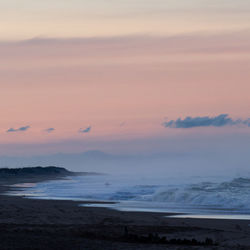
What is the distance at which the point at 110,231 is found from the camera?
60.6ft

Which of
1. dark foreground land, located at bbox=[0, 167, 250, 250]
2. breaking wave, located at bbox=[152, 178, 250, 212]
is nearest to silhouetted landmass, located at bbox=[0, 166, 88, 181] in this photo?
breaking wave, located at bbox=[152, 178, 250, 212]

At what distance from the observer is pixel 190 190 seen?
111 feet

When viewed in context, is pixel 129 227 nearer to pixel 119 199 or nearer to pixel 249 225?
pixel 249 225

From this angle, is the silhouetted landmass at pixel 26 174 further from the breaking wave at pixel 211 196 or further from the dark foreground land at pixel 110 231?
the dark foreground land at pixel 110 231

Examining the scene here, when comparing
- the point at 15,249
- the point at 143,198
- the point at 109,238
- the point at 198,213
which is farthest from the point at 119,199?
the point at 15,249

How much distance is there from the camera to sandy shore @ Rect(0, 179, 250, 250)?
1521 centimetres

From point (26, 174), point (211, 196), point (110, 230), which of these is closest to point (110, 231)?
point (110, 230)

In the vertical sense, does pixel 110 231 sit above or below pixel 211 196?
below

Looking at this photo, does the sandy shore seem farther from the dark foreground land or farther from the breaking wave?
the breaking wave

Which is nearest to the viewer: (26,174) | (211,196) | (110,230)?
(110,230)

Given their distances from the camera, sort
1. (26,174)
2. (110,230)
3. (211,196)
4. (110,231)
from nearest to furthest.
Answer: (110,231) → (110,230) → (211,196) → (26,174)

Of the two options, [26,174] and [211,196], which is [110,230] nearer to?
[211,196]

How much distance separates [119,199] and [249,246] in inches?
761

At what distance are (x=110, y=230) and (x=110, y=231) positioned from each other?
28cm
